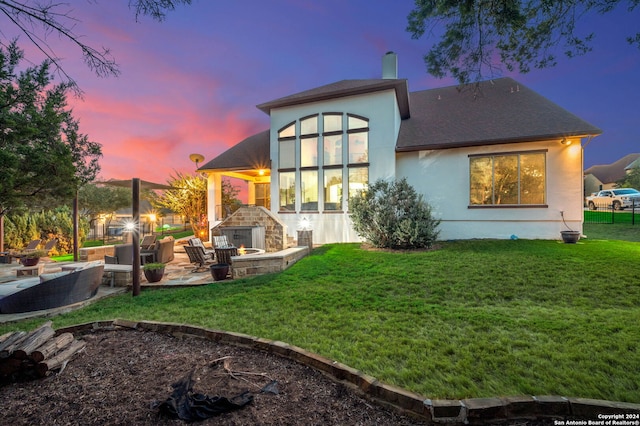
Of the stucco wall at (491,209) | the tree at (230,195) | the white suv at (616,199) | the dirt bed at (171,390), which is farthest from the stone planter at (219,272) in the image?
the white suv at (616,199)

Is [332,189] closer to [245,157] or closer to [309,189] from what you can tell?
[309,189]

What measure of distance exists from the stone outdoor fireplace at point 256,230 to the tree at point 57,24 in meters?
7.75

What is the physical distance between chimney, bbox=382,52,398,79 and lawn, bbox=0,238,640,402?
33.7ft

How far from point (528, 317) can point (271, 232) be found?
8.85 meters

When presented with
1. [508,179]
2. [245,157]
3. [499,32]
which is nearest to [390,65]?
[508,179]

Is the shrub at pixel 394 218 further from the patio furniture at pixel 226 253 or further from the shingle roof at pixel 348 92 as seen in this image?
the patio furniture at pixel 226 253

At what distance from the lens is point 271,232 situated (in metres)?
11.5

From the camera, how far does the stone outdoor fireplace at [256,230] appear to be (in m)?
11.3

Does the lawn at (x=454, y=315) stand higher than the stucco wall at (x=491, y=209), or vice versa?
the stucco wall at (x=491, y=209)

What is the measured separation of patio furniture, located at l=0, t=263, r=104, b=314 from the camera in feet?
17.3

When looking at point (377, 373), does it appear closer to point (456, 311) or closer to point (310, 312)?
point (310, 312)

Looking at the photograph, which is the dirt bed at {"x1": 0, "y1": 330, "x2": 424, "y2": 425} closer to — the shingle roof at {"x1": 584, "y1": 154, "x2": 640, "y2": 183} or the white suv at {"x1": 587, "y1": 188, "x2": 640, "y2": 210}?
the white suv at {"x1": 587, "y1": 188, "x2": 640, "y2": 210}

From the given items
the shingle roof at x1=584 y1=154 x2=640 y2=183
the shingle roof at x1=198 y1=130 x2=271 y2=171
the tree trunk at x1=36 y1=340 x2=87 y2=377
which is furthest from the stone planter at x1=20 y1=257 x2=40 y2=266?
the shingle roof at x1=584 y1=154 x2=640 y2=183

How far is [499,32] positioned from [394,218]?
18.9 feet
